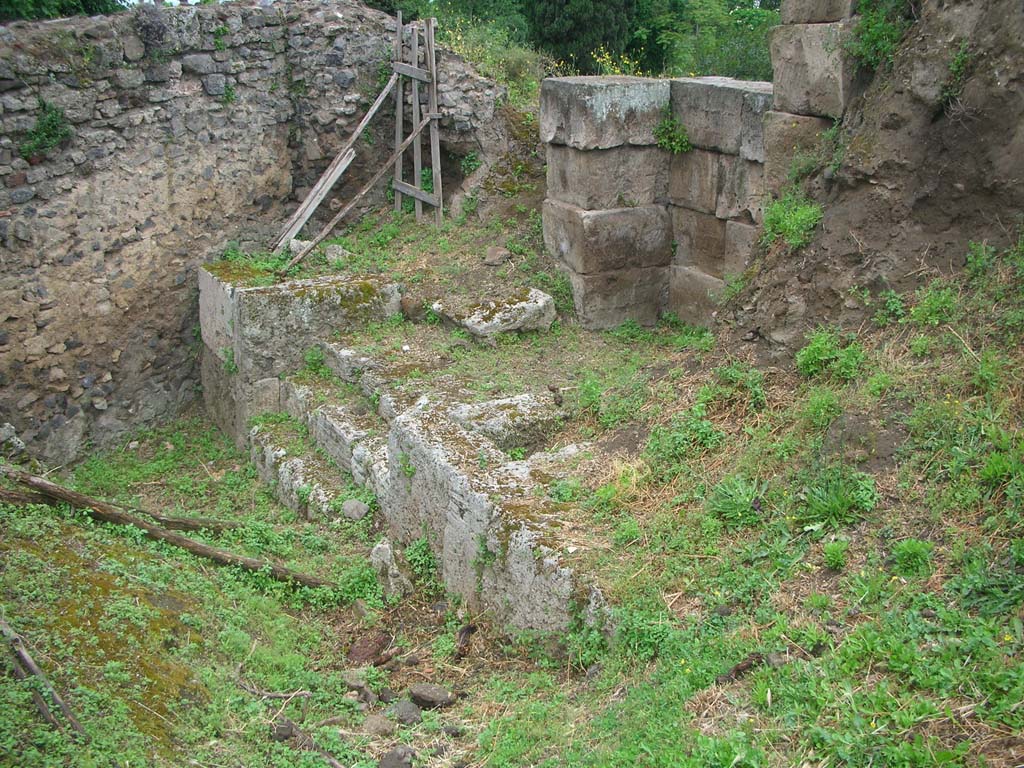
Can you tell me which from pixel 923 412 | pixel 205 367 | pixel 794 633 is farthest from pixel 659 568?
pixel 205 367

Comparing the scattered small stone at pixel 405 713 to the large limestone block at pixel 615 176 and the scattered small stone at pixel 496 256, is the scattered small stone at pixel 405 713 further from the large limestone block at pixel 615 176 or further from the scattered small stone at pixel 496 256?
the scattered small stone at pixel 496 256

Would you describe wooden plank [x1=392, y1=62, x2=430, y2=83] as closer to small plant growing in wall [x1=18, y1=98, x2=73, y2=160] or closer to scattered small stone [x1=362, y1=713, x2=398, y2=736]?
small plant growing in wall [x1=18, y1=98, x2=73, y2=160]

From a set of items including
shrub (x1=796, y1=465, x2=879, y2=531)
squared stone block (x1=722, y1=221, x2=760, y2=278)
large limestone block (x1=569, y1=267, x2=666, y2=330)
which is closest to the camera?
shrub (x1=796, y1=465, x2=879, y2=531)

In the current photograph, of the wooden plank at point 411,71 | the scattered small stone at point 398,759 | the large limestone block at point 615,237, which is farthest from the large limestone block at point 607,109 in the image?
the scattered small stone at point 398,759

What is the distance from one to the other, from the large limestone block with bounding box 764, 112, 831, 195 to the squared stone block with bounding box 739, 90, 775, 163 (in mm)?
991

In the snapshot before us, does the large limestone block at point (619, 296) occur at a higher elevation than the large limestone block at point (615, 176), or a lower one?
lower

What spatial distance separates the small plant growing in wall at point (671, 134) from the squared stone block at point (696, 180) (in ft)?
0.25

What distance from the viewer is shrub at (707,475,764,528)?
13.6ft

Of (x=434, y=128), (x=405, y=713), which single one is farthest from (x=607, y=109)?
(x=405, y=713)

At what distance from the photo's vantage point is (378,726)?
13.7 ft

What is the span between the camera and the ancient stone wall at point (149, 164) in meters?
7.74

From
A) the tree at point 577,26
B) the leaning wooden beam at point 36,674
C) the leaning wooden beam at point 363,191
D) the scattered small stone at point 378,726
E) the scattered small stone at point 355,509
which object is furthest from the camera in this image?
the tree at point 577,26

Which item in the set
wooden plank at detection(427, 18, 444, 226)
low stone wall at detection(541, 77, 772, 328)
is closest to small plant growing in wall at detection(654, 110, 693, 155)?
low stone wall at detection(541, 77, 772, 328)

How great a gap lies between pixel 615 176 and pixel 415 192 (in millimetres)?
2327
